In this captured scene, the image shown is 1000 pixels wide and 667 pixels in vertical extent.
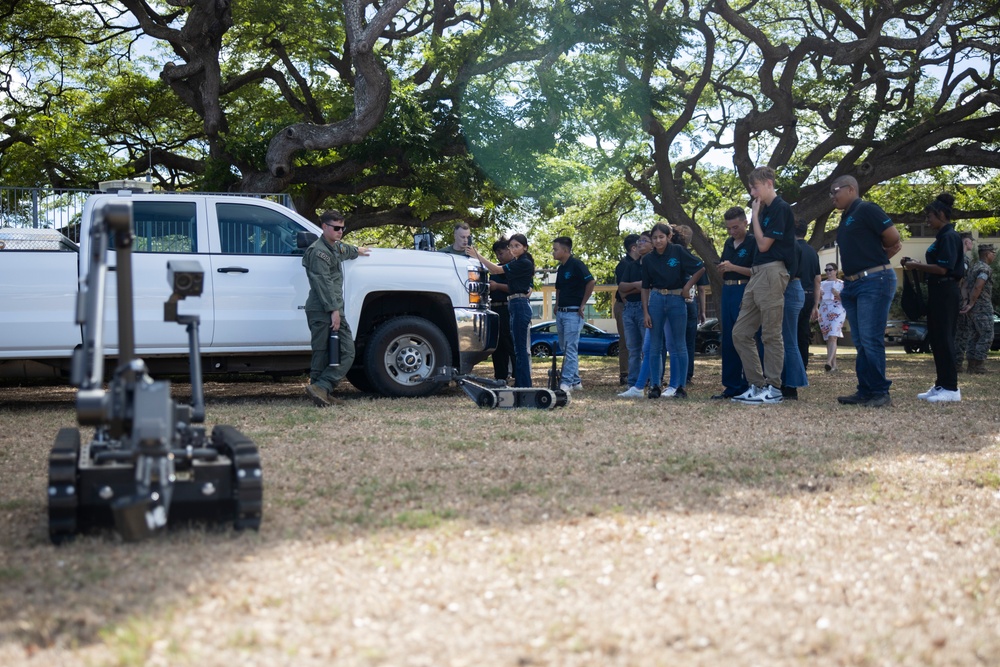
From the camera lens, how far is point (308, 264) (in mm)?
9094

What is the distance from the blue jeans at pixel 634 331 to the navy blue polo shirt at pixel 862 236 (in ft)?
9.69

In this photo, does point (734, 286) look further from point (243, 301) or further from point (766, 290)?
point (243, 301)

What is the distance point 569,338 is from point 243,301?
351 cm

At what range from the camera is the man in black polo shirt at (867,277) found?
28.7 ft

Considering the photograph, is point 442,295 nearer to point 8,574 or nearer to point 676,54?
point 8,574

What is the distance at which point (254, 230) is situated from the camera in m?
9.70

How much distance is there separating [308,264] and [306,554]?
555 cm

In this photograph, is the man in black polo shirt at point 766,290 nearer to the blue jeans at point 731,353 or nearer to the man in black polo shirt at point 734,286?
the man in black polo shirt at point 734,286

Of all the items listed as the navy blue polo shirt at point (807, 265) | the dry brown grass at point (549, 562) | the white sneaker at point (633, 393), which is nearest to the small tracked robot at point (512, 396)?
the white sneaker at point (633, 393)

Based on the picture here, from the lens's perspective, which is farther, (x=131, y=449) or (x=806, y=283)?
(x=806, y=283)

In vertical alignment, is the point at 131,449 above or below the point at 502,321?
below

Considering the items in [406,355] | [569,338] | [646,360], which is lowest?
[646,360]

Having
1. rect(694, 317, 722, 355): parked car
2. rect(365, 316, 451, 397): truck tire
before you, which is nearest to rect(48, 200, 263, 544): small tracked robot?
rect(365, 316, 451, 397): truck tire

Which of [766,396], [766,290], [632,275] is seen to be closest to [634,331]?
[632,275]
